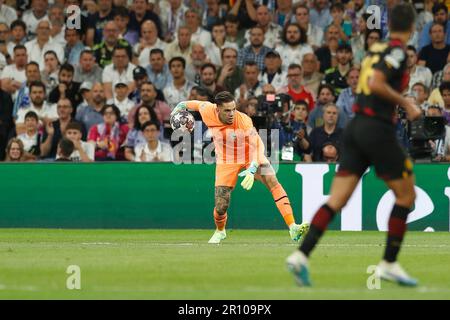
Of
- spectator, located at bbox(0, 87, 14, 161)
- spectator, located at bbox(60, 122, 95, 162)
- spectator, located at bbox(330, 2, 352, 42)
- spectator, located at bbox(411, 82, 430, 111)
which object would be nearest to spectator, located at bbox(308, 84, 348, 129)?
spectator, located at bbox(411, 82, 430, 111)

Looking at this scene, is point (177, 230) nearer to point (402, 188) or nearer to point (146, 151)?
point (146, 151)

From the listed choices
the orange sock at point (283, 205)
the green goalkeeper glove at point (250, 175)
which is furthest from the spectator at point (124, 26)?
the green goalkeeper glove at point (250, 175)

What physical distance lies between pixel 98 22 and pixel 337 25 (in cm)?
506

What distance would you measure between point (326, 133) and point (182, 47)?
394cm

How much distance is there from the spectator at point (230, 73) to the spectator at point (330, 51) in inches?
65.9

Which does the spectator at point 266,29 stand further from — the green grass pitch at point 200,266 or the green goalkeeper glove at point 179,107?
the green goalkeeper glove at point 179,107

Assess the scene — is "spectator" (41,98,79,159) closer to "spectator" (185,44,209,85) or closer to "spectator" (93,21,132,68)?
"spectator" (93,21,132,68)

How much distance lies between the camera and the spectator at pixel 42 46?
23922 millimetres

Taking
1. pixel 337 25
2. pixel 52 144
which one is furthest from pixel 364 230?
pixel 52 144

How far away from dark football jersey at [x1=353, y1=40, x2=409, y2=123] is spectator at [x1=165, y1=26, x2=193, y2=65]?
12.9 metres

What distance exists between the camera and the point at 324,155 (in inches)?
828

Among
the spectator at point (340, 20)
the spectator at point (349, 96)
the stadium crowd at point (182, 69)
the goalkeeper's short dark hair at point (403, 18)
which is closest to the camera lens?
the goalkeeper's short dark hair at point (403, 18)

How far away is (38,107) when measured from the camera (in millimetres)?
22828

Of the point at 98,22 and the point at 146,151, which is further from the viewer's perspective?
the point at 98,22
